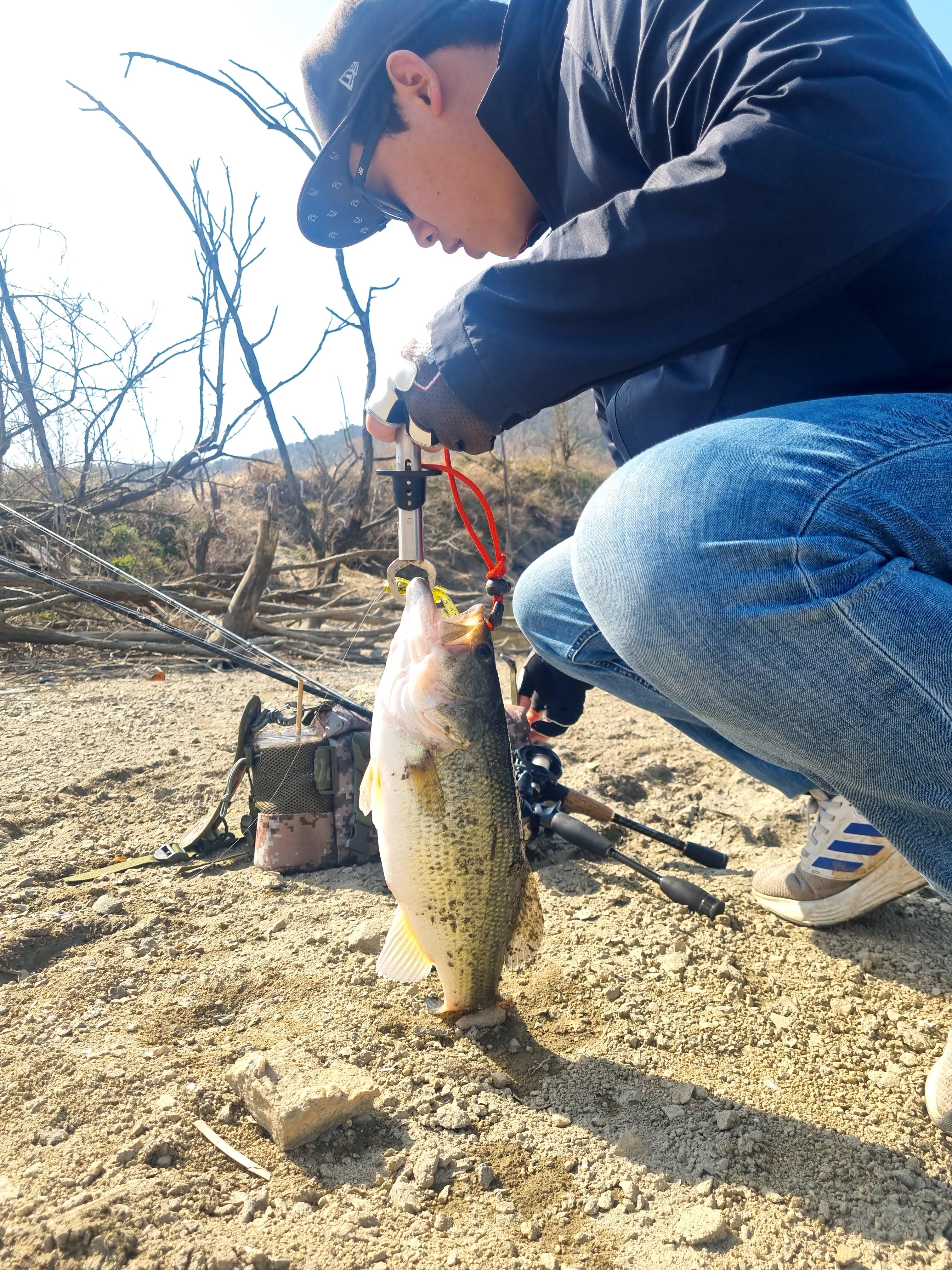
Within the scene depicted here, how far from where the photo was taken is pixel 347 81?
222 centimetres

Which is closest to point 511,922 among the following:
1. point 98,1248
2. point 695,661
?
point 695,661

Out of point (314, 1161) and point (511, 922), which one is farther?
point (511, 922)

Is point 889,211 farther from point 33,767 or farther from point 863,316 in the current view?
point 33,767

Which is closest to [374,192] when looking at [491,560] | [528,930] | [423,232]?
[423,232]

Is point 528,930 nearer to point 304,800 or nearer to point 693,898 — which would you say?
point 693,898

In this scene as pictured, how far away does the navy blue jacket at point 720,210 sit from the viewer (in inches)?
55.2

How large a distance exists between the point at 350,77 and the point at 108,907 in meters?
2.60

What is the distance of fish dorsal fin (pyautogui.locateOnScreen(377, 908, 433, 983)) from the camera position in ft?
6.86

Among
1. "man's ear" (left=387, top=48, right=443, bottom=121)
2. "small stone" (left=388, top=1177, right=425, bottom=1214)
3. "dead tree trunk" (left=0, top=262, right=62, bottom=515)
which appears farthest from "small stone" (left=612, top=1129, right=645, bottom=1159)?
"dead tree trunk" (left=0, top=262, right=62, bottom=515)

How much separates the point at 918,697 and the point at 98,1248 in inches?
68.4

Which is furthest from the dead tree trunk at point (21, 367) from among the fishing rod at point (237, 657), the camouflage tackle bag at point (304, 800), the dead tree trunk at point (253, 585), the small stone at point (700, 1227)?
the small stone at point (700, 1227)

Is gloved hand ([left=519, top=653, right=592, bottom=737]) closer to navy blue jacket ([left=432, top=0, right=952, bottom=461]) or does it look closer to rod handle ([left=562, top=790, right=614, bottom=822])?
rod handle ([left=562, top=790, right=614, bottom=822])

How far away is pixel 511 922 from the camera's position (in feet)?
6.77

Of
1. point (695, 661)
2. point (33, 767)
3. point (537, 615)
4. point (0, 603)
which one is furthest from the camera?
point (0, 603)
